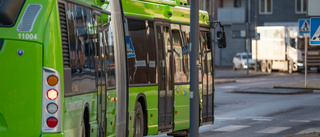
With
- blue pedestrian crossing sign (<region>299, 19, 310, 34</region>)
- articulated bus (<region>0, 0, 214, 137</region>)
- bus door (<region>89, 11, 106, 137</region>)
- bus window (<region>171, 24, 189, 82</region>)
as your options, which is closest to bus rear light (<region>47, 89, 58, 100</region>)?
articulated bus (<region>0, 0, 214, 137</region>)

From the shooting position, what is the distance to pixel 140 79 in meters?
15.4

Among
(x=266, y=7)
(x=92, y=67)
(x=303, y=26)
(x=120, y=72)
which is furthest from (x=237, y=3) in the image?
(x=92, y=67)

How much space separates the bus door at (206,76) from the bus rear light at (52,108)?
908cm

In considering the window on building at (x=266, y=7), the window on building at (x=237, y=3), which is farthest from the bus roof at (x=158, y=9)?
the window on building at (x=237, y=3)

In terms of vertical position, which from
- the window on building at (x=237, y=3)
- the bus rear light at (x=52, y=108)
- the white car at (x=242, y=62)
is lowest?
the white car at (x=242, y=62)

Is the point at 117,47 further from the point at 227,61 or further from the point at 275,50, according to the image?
the point at 227,61

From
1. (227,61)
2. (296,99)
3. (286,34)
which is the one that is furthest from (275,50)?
(296,99)

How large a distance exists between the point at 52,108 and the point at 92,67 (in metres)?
2.09

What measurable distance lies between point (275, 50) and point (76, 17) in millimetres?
54224

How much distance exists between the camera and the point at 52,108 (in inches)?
394

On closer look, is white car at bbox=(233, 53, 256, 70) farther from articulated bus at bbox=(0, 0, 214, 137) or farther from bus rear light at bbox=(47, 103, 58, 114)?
bus rear light at bbox=(47, 103, 58, 114)

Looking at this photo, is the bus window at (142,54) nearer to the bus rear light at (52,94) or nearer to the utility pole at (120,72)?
the utility pole at (120,72)

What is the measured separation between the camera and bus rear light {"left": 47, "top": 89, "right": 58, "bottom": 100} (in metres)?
9.96

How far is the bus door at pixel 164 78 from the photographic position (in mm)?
16297
